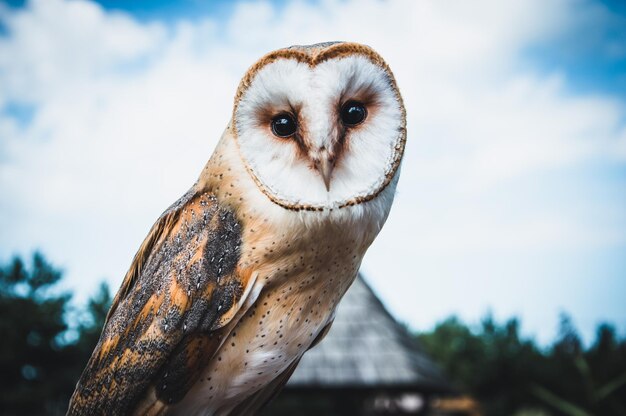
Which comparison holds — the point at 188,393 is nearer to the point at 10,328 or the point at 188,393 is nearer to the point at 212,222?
the point at 212,222

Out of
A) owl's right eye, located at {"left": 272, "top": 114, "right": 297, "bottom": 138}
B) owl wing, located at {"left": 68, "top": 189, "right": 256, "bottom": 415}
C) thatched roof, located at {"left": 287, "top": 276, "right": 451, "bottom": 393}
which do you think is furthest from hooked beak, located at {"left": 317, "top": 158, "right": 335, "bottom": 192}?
thatched roof, located at {"left": 287, "top": 276, "right": 451, "bottom": 393}

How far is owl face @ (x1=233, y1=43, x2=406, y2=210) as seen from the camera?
3.99 feet

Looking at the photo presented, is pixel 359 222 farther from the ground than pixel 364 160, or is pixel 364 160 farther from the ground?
pixel 364 160

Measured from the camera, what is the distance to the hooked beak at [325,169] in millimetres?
1192

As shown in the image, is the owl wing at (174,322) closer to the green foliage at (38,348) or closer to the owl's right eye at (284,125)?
the owl's right eye at (284,125)

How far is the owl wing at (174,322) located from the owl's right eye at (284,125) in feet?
0.85

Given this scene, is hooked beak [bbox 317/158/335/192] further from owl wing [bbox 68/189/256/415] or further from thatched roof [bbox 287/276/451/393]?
thatched roof [bbox 287/276/451/393]

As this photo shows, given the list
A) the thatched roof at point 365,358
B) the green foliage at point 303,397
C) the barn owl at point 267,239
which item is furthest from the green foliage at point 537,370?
the barn owl at point 267,239

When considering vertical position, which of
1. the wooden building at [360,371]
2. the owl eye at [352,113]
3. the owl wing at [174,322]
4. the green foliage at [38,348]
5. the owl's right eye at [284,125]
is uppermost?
the green foliage at [38,348]

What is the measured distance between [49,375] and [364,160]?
11.3m

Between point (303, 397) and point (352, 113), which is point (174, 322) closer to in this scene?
point (352, 113)

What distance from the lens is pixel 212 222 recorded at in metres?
1.39

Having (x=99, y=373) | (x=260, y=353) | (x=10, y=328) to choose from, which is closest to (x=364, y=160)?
(x=260, y=353)

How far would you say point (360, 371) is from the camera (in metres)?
6.97
